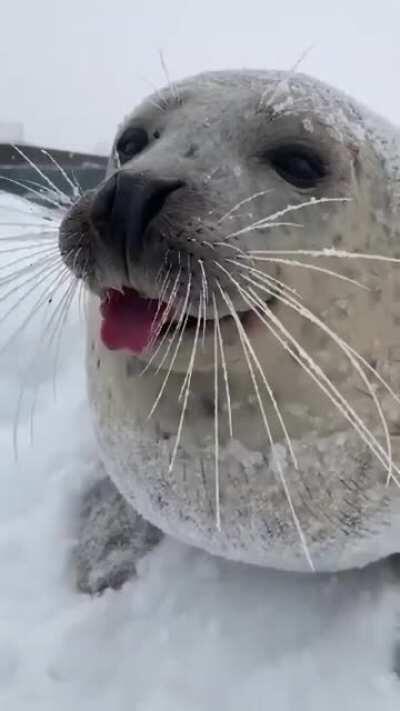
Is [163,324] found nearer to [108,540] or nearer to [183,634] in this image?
[183,634]

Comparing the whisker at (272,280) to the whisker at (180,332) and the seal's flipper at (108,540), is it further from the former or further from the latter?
the seal's flipper at (108,540)

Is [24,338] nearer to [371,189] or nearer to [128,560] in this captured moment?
[128,560]

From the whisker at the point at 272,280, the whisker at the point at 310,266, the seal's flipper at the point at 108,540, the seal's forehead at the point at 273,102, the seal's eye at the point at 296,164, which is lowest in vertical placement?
the seal's flipper at the point at 108,540

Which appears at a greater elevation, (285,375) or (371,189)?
(371,189)

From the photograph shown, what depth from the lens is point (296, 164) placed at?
164 cm

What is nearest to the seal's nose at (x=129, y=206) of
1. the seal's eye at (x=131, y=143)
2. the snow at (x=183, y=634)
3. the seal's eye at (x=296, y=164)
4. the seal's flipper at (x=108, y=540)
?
the seal's eye at (x=296, y=164)

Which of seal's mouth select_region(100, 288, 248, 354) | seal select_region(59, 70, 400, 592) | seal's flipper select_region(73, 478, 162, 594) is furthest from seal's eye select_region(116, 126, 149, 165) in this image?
seal's flipper select_region(73, 478, 162, 594)

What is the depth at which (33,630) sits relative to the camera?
187cm

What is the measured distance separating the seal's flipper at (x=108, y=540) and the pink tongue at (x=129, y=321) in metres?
0.81

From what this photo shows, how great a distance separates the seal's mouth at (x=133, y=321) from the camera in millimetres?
1476

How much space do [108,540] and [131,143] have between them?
100cm

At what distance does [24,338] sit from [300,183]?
80.8 inches

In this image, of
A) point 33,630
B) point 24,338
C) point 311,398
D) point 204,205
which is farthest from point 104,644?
point 24,338

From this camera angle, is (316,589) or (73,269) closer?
(73,269)
